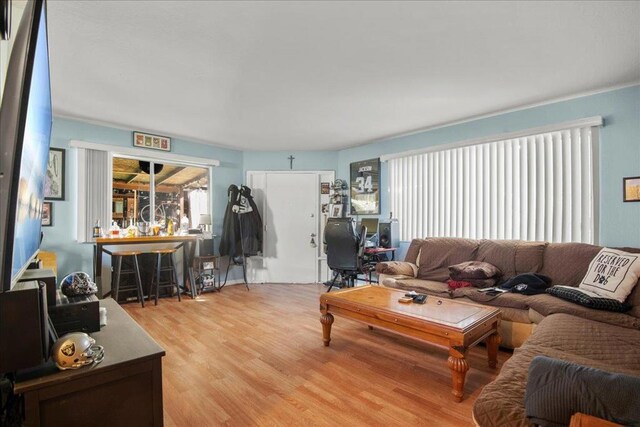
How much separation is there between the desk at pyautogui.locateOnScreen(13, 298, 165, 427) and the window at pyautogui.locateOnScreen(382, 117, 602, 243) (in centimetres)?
375

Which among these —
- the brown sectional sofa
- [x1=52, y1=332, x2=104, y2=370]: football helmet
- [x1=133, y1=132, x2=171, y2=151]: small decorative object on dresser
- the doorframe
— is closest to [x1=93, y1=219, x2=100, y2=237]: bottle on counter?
[x1=133, y1=132, x2=171, y2=151]: small decorative object on dresser

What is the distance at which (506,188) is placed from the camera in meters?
3.64

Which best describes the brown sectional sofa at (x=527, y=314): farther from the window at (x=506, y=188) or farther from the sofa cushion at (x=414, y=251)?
the window at (x=506, y=188)

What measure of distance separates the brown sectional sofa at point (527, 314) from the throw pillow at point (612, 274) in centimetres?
9

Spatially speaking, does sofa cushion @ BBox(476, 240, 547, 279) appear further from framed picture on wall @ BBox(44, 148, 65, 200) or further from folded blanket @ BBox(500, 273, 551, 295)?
framed picture on wall @ BBox(44, 148, 65, 200)

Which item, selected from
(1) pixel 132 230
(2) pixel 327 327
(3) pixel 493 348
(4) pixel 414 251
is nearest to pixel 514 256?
(4) pixel 414 251

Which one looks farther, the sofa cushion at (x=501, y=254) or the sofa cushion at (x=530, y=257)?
the sofa cushion at (x=501, y=254)

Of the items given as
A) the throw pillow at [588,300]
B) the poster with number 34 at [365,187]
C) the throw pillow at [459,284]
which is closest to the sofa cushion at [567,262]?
the throw pillow at [588,300]

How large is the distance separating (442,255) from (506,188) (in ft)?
3.54

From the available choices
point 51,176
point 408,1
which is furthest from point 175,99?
point 408,1

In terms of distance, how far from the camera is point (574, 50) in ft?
7.43

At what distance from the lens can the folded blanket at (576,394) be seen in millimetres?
814

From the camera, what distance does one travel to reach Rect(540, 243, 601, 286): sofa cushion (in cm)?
273

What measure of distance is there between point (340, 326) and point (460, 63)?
8.69 ft
